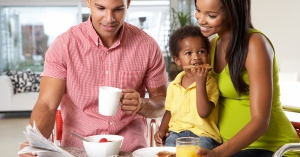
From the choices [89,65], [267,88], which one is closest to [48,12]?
[89,65]

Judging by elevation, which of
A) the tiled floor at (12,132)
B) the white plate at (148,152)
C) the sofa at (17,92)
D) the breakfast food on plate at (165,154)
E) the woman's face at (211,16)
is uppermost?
the woman's face at (211,16)

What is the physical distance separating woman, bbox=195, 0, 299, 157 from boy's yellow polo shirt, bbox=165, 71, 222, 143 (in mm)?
33

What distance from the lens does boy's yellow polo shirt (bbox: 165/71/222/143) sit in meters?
1.89

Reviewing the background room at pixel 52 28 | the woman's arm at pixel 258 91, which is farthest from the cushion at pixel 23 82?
the woman's arm at pixel 258 91

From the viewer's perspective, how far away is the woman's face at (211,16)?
172 cm

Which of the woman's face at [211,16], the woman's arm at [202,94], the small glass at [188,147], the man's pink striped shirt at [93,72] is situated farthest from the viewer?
the man's pink striped shirt at [93,72]

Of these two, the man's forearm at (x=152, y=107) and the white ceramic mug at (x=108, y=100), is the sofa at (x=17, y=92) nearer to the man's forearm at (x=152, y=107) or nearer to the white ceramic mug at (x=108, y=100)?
the man's forearm at (x=152, y=107)

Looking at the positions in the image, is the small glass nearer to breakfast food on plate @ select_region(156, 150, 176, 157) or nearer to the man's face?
breakfast food on plate @ select_region(156, 150, 176, 157)

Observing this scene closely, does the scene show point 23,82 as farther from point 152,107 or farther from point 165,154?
point 165,154

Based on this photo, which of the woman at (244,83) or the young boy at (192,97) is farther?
the young boy at (192,97)

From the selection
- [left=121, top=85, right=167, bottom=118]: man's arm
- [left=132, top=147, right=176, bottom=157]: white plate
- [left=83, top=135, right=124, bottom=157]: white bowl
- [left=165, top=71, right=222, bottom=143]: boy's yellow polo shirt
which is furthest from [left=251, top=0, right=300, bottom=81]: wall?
[left=83, top=135, right=124, bottom=157]: white bowl

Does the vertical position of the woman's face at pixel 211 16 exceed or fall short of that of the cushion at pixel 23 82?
it exceeds it

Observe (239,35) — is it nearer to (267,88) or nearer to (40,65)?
(267,88)

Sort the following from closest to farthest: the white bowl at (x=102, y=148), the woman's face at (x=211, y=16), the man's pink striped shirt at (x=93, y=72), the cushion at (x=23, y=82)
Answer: the white bowl at (x=102, y=148)
the woman's face at (x=211, y=16)
the man's pink striped shirt at (x=93, y=72)
the cushion at (x=23, y=82)
